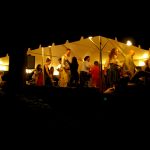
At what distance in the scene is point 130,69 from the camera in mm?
11484

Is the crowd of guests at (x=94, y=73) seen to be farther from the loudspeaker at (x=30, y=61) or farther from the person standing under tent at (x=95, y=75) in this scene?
the loudspeaker at (x=30, y=61)

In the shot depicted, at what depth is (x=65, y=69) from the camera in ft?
40.2

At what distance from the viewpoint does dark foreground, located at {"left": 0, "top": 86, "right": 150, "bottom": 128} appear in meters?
5.98

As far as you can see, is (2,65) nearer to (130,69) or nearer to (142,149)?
(130,69)

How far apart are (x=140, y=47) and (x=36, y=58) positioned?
6758 millimetres

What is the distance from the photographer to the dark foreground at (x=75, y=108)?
598cm

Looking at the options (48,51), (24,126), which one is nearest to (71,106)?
(24,126)

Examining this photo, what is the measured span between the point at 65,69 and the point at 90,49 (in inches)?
86.8

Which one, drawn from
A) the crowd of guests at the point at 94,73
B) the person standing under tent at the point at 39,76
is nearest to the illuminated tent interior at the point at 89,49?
the crowd of guests at the point at 94,73

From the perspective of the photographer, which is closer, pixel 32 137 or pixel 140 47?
pixel 32 137

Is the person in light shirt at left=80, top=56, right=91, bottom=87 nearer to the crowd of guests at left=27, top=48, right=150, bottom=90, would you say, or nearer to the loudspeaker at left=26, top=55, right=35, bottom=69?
the crowd of guests at left=27, top=48, right=150, bottom=90

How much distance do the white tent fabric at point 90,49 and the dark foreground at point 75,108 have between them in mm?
3176

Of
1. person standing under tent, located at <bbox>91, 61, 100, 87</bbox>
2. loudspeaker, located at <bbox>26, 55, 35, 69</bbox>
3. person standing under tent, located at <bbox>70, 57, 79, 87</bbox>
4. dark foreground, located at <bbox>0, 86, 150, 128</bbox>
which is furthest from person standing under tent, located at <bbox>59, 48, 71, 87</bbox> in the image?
loudspeaker, located at <bbox>26, 55, 35, 69</bbox>

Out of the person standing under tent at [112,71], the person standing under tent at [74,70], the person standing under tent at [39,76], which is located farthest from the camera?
the person standing under tent at [39,76]
